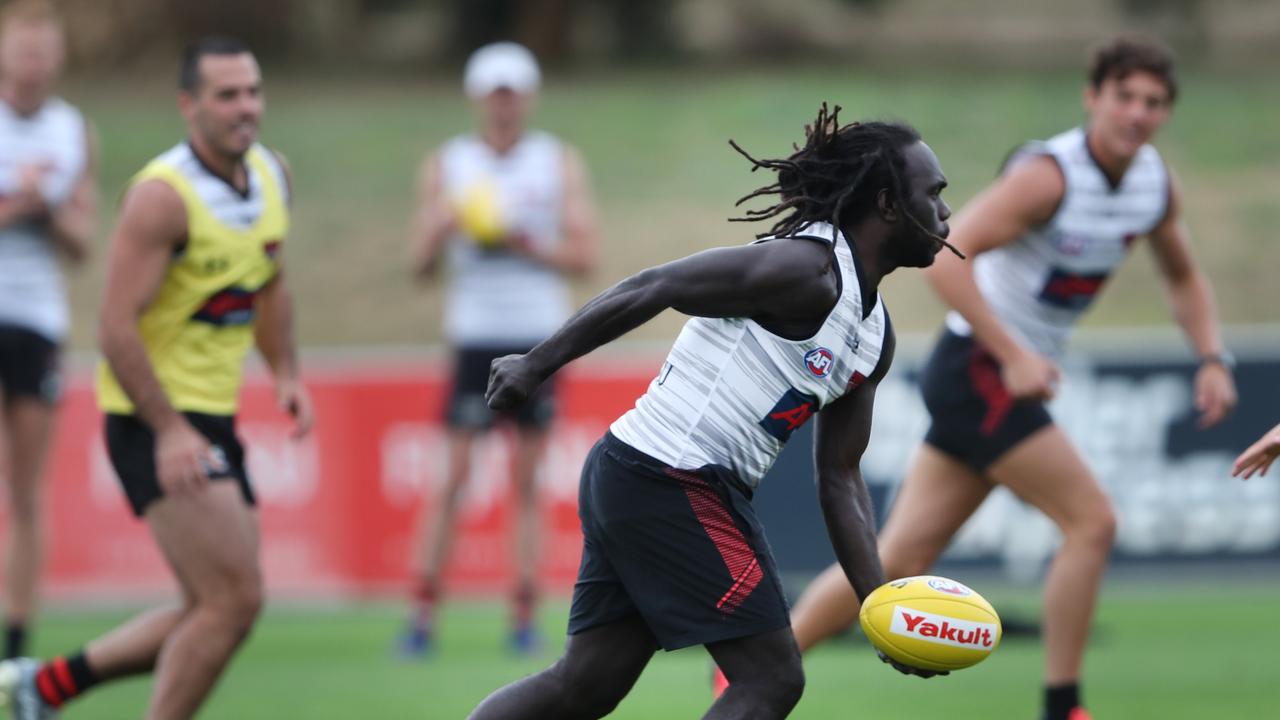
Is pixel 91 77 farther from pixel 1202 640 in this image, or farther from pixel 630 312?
pixel 630 312

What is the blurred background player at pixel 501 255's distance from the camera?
9.15m

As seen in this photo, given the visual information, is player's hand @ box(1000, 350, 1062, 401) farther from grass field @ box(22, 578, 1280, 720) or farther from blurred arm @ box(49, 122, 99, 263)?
blurred arm @ box(49, 122, 99, 263)

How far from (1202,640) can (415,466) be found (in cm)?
509

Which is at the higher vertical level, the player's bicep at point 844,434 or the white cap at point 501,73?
the white cap at point 501,73

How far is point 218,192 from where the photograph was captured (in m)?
5.84

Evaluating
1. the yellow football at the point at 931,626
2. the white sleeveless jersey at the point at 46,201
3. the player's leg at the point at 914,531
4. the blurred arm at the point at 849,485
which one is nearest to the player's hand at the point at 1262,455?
the yellow football at the point at 931,626

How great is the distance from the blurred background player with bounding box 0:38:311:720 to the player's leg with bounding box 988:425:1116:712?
274 centimetres

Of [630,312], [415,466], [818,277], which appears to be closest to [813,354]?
[818,277]

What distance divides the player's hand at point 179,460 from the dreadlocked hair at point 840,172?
2112 mm

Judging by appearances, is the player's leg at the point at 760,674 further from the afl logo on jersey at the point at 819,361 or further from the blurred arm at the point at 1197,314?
the blurred arm at the point at 1197,314

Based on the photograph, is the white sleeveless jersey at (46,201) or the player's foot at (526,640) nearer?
the white sleeveless jersey at (46,201)

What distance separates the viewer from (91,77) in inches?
1118

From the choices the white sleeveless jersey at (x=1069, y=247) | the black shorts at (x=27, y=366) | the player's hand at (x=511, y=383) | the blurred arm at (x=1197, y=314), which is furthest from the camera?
the black shorts at (x=27, y=366)

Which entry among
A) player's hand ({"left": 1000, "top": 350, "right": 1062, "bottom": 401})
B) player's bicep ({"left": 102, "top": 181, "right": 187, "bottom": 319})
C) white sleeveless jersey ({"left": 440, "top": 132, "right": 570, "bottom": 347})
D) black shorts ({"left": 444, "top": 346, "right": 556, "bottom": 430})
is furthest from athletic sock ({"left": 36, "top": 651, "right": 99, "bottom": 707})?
white sleeveless jersey ({"left": 440, "top": 132, "right": 570, "bottom": 347})
